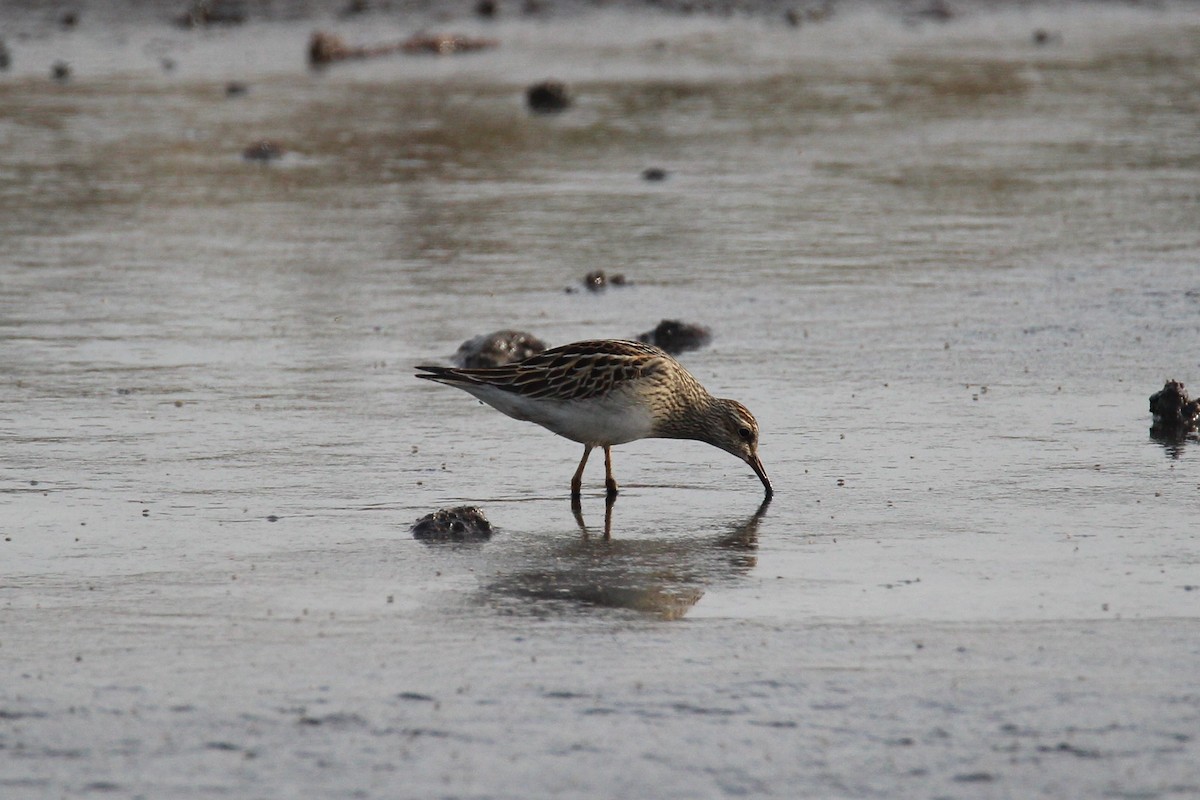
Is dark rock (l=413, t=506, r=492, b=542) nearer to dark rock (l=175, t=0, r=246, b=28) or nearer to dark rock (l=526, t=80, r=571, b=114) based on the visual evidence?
dark rock (l=526, t=80, r=571, b=114)

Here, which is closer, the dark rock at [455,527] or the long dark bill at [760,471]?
the dark rock at [455,527]

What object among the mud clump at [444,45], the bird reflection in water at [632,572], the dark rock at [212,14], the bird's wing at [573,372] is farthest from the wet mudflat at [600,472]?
the dark rock at [212,14]

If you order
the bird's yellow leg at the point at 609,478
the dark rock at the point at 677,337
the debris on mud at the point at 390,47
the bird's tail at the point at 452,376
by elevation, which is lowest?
the bird's yellow leg at the point at 609,478

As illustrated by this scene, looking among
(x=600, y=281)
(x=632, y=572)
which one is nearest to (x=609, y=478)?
(x=632, y=572)

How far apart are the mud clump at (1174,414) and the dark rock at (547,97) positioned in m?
13.7

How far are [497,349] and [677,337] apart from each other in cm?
121

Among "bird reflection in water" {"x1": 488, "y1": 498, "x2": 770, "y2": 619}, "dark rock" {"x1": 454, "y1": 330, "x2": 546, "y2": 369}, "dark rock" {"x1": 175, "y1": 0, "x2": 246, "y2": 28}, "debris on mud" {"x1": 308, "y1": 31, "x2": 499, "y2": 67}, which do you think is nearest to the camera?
"bird reflection in water" {"x1": 488, "y1": 498, "x2": 770, "y2": 619}

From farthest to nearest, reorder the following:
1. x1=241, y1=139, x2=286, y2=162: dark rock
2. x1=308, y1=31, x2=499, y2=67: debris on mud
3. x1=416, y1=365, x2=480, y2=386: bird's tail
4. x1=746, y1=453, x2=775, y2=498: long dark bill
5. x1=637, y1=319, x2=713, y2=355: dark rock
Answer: x1=308, y1=31, x2=499, y2=67: debris on mud, x1=241, y1=139, x2=286, y2=162: dark rock, x1=637, y1=319, x2=713, y2=355: dark rock, x1=416, y1=365, x2=480, y2=386: bird's tail, x1=746, y1=453, x2=775, y2=498: long dark bill

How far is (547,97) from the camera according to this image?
2272 cm

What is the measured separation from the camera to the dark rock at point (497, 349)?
1144 cm

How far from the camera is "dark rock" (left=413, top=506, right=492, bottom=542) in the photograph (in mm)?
8211

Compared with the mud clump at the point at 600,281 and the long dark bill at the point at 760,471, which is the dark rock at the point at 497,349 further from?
the long dark bill at the point at 760,471

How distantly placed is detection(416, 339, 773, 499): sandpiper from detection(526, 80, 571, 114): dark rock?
13.8 m

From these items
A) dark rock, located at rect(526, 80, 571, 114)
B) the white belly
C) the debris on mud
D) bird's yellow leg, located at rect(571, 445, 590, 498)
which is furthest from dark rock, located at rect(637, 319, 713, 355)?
the debris on mud
